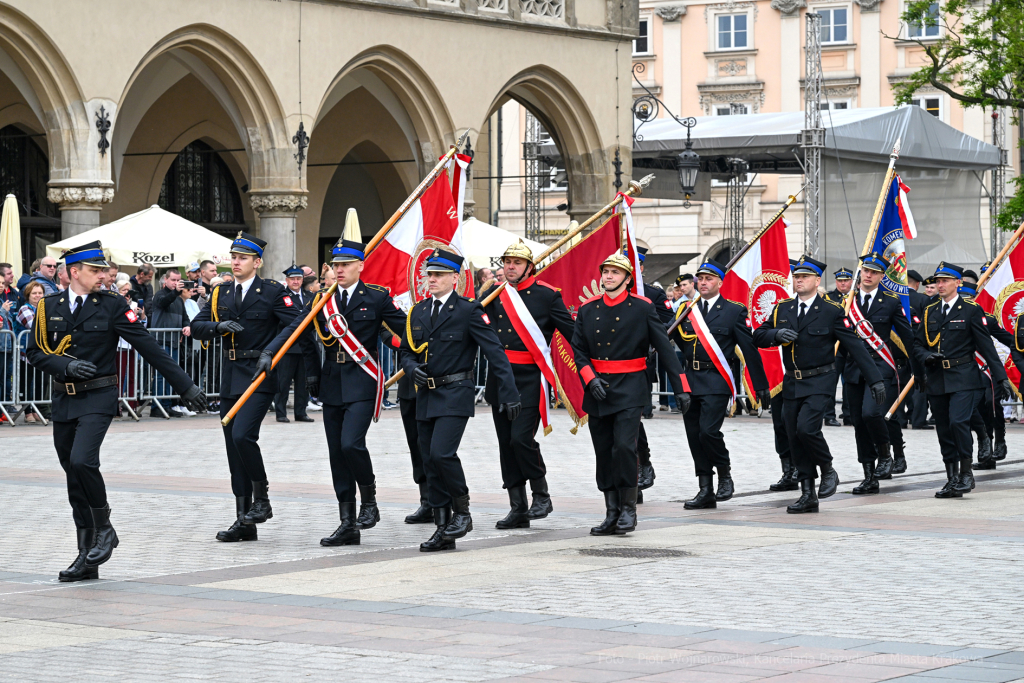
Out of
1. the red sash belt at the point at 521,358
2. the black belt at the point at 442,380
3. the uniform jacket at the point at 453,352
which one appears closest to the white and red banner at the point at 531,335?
the red sash belt at the point at 521,358

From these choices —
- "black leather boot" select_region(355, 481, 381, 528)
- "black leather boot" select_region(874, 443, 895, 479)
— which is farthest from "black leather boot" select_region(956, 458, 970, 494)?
"black leather boot" select_region(355, 481, 381, 528)

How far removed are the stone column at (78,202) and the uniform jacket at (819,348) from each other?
14109 mm

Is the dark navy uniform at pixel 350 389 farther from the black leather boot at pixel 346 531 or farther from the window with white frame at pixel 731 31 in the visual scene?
the window with white frame at pixel 731 31

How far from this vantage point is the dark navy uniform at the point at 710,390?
1251 cm

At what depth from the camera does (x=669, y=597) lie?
8.27m

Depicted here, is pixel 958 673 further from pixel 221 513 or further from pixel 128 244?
pixel 128 244

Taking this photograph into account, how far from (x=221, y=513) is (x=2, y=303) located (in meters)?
8.57

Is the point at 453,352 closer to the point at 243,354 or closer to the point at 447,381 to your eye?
the point at 447,381

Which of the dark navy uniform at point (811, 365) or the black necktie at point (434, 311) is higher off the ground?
the black necktie at point (434, 311)

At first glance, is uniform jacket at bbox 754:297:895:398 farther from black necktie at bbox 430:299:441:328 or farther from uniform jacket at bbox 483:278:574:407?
black necktie at bbox 430:299:441:328

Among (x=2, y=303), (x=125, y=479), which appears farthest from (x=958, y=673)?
(x=2, y=303)

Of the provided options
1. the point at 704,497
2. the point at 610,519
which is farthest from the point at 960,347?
the point at 610,519

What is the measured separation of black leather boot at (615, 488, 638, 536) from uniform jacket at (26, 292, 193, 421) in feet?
10.3

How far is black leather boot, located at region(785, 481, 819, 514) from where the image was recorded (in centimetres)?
1201
